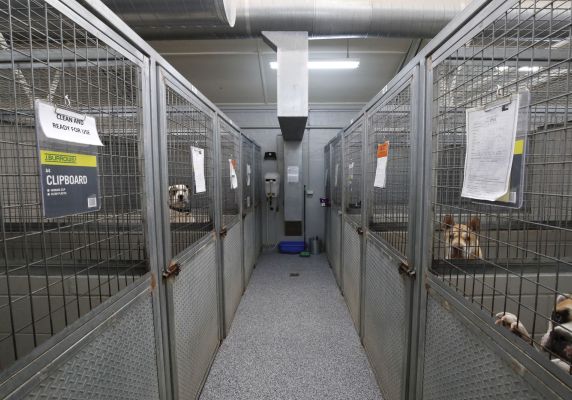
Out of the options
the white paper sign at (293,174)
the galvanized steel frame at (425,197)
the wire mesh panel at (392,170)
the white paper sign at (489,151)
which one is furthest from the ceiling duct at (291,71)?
Result: the white paper sign at (489,151)

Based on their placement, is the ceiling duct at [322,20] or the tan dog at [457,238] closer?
the tan dog at [457,238]

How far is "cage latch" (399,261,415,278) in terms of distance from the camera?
1276 millimetres

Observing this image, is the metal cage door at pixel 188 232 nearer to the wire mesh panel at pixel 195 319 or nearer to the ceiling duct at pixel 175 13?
the wire mesh panel at pixel 195 319

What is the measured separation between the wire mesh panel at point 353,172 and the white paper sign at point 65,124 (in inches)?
71.6

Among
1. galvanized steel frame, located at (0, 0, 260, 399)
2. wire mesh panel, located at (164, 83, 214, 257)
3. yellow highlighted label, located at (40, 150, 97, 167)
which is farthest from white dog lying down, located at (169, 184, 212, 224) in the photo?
yellow highlighted label, located at (40, 150, 97, 167)

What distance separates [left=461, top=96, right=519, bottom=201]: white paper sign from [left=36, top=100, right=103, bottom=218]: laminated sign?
1.08m

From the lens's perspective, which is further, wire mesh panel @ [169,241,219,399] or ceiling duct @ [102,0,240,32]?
ceiling duct @ [102,0,240,32]

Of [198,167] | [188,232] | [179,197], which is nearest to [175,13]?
[198,167]

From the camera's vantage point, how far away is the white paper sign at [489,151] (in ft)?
2.35

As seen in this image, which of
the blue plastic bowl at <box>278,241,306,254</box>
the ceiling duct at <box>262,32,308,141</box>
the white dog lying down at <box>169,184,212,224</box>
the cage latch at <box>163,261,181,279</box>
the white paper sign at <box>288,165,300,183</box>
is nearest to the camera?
the cage latch at <box>163,261,181,279</box>

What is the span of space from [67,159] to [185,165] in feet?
2.69

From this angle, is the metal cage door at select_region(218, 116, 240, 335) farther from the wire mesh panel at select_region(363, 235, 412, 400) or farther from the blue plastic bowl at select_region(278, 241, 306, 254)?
the blue plastic bowl at select_region(278, 241, 306, 254)

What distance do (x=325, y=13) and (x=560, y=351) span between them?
2831mm

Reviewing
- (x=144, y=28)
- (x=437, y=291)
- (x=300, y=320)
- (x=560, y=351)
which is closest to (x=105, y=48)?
(x=437, y=291)
